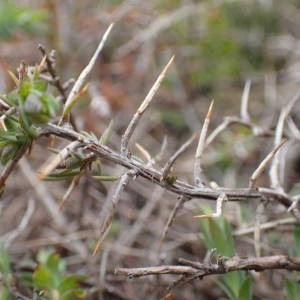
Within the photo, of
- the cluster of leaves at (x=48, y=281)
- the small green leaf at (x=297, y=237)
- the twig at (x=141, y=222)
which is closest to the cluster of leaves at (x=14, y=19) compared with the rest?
the twig at (x=141, y=222)

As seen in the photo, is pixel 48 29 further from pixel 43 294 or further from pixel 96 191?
pixel 43 294

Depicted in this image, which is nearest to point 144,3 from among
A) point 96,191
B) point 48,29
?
point 48,29

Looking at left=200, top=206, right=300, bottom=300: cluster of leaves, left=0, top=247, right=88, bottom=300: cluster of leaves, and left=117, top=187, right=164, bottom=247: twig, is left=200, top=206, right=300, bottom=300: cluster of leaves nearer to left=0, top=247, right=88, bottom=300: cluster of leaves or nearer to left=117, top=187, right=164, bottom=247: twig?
left=0, top=247, right=88, bottom=300: cluster of leaves

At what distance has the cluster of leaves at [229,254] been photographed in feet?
3.22

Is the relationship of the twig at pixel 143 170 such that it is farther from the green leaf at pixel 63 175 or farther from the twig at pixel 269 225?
the twig at pixel 269 225

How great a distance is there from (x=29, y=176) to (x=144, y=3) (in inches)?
43.6

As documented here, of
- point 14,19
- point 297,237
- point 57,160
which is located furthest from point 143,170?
point 14,19

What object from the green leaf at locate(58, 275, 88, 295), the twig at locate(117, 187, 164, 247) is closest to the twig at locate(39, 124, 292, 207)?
the green leaf at locate(58, 275, 88, 295)

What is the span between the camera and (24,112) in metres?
0.72

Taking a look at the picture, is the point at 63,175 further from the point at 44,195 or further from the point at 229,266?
the point at 44,195

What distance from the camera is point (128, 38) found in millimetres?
2500

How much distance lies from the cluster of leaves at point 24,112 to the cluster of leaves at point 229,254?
1.46ft

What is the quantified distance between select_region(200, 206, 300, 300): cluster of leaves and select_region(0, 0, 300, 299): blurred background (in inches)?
15.8

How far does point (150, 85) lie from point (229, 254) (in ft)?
4.49
